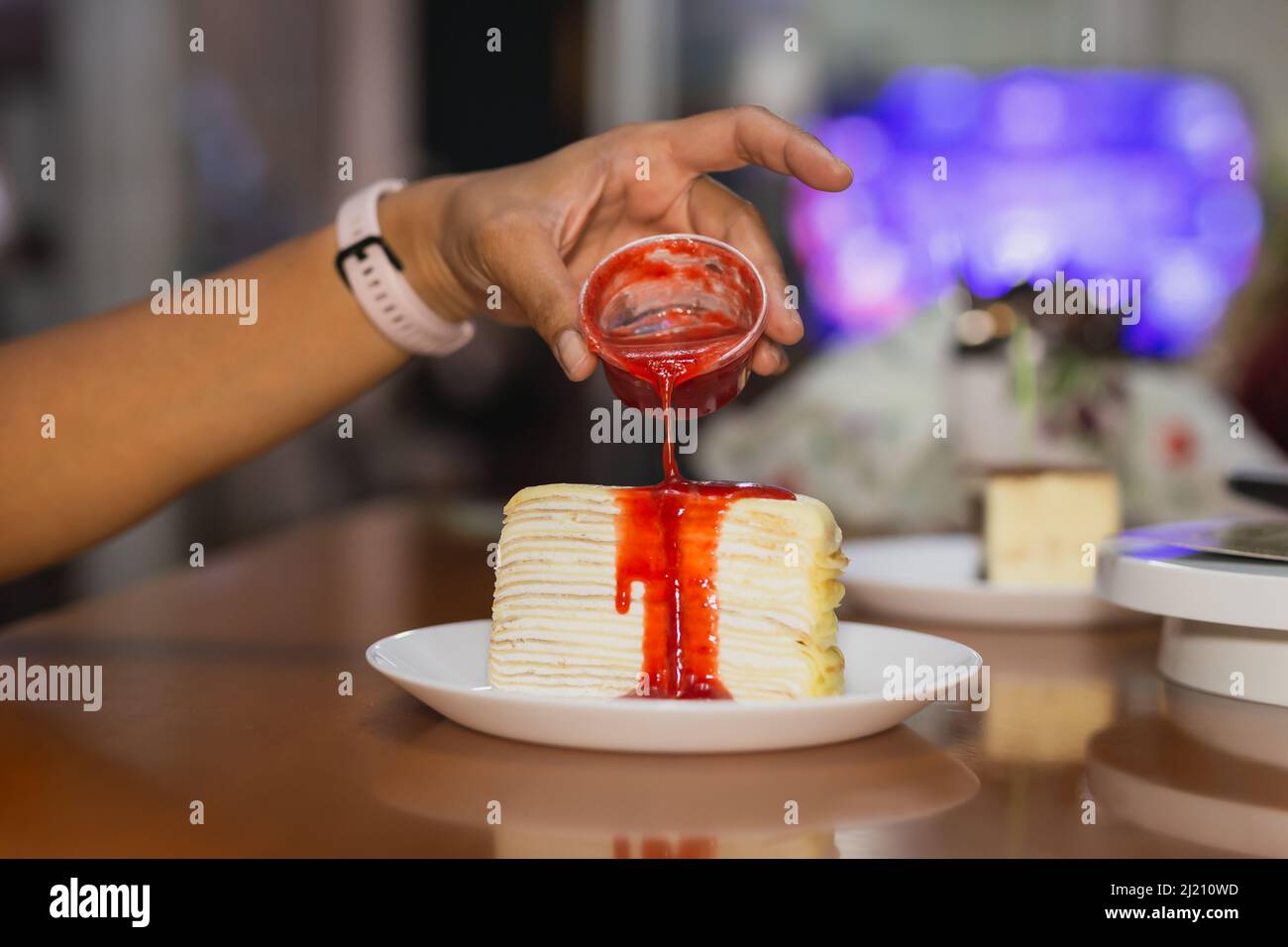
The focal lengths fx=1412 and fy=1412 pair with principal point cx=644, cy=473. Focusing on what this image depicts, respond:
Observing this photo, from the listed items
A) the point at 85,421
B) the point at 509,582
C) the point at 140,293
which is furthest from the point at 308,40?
the point at 509,582

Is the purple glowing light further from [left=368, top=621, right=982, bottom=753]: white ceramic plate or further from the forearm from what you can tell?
[left=368, top=621, right=982, bottom=753]: white ceramic plate

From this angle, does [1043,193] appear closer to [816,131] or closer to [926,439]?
[816,131]

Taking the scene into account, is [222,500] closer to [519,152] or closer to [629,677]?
[519,152]

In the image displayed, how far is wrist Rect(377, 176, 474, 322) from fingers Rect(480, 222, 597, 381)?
17cm

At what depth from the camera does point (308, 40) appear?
5707mm

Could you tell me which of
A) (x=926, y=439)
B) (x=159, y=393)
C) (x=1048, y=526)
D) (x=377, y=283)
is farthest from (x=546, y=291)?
(x=926, y=439)

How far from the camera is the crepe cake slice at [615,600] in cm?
94

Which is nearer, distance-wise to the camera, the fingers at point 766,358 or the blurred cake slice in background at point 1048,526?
the fingers at point 766,358

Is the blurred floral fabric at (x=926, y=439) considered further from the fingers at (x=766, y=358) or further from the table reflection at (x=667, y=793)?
the table reflection at (x=667, y=793)

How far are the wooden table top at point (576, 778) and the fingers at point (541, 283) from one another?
0.88ft

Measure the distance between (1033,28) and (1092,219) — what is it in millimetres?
813

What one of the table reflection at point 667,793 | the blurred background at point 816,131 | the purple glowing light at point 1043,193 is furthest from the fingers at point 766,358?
the purple glowing light at point 1043,193
